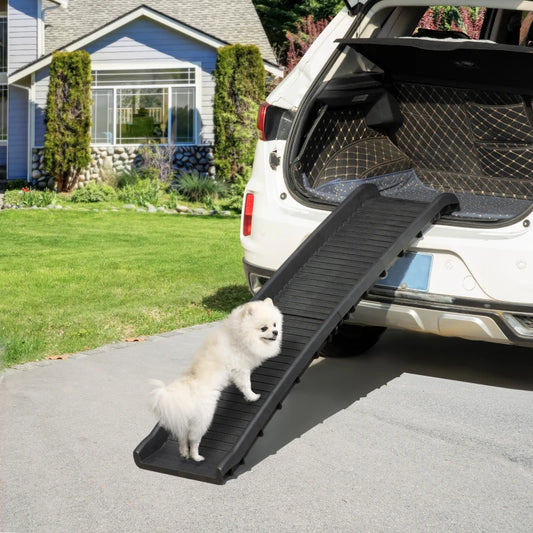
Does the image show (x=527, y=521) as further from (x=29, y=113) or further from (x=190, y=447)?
(x=29, y=113)

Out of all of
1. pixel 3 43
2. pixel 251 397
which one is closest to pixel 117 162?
pixel 3 43

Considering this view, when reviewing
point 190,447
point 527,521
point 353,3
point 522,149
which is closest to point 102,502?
point 190,447

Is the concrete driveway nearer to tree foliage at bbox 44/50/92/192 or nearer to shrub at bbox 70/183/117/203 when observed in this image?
shrub at bbox 70/183/117/203

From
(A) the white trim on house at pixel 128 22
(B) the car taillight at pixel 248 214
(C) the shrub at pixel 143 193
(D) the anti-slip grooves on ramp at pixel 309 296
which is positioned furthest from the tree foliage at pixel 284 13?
(D) the anti-slip grooves on ramp at pixel 309 296

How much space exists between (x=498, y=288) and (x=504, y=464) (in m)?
1.00

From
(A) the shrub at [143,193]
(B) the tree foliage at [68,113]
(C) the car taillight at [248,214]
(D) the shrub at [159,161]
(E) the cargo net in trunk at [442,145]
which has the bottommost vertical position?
(A) the shrub at [143,193]

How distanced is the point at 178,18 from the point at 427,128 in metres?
19.7

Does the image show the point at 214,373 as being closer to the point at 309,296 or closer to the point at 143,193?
the point at 309,296

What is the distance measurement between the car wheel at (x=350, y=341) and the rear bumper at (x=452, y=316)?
3.09 ft

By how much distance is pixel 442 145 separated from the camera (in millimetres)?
7035

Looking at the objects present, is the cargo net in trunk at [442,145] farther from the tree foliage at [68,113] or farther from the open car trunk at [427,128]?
the tree foliage at [68,113]

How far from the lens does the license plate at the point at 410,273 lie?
5.30 meters

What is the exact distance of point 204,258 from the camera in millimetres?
12078

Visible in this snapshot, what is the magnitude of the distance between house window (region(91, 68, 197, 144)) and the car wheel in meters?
17.9
